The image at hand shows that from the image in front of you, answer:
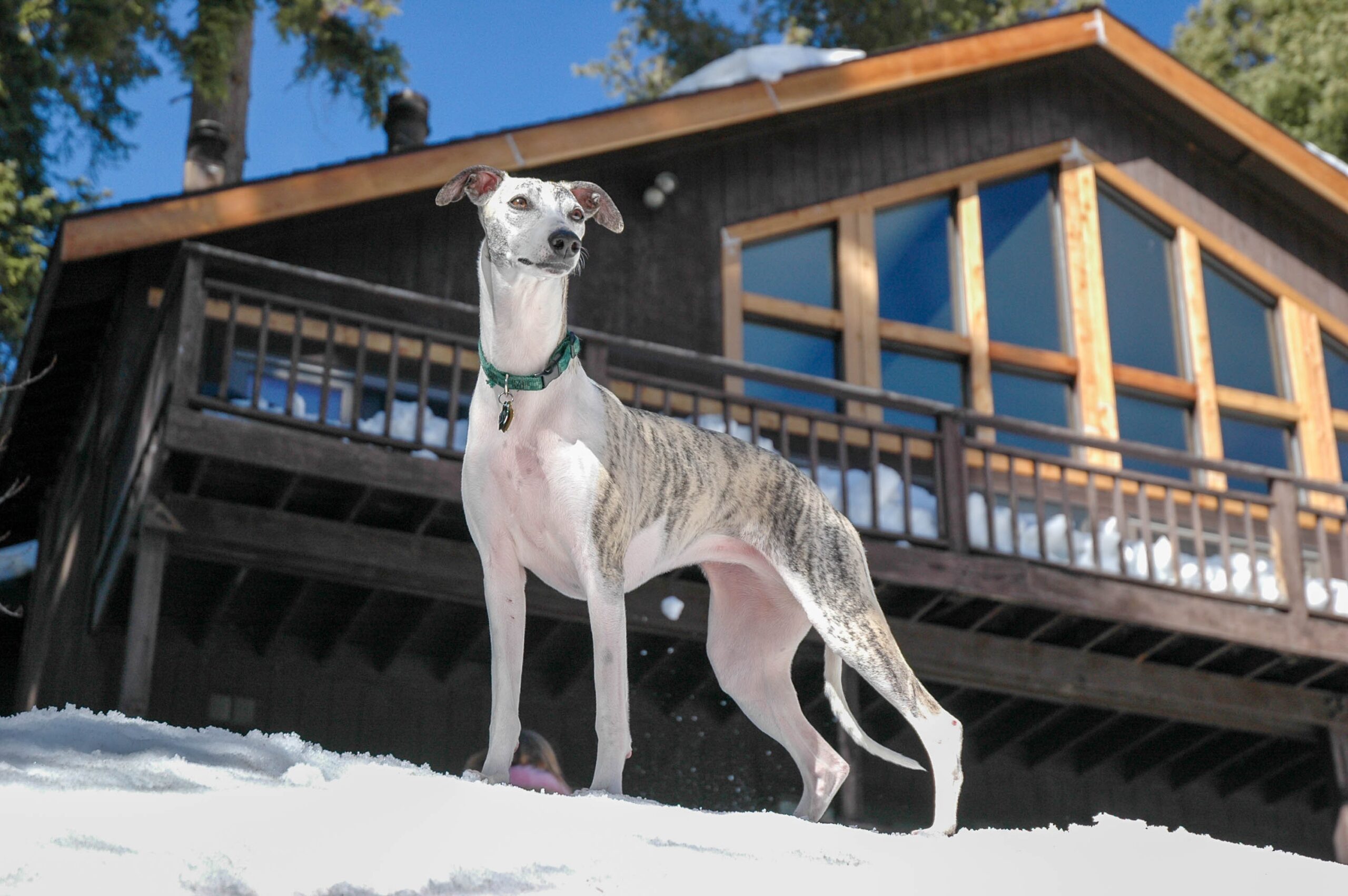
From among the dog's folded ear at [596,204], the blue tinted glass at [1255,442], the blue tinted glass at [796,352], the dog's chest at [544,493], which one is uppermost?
the blue tinted glass at [796,352]

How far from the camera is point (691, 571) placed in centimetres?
1010

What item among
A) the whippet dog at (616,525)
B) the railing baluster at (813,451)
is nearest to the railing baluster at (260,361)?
the railing baluster at (813,451)

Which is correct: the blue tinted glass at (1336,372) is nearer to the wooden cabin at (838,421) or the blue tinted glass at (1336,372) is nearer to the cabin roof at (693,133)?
the wooden cabin at (838,421)

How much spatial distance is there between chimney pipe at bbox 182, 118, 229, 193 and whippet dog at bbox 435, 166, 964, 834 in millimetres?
9492

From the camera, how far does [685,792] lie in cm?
1118

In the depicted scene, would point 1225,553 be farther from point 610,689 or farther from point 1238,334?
point 610,689

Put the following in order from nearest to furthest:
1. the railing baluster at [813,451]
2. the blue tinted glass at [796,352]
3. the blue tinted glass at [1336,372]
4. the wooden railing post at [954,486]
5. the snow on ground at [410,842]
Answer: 1. the snow on ground at [410,842]
2. the railing baluster at [813,451]
3. the wooden railing post at [954,486]
4. the blue tinted glass at [796,352]
5. the blue tinted glass at [1336,372]

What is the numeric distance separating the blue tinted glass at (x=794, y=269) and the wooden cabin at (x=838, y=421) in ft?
0.14

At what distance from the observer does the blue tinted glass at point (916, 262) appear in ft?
44.9

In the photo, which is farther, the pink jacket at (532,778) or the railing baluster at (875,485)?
the railing baluster at (875,485)

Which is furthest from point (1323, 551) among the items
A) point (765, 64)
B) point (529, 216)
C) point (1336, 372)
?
point (529, 216)

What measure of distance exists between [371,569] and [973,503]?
A: 182 inches

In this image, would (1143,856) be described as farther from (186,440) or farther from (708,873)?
(186,440)

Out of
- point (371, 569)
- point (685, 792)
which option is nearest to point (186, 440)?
point (371, 569)
